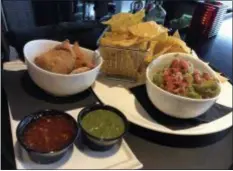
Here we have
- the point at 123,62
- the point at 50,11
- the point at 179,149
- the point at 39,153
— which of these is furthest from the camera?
the point at 50,11

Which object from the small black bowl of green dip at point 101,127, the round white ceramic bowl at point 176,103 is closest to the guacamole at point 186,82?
the round white ceramic bowl at point 176,103

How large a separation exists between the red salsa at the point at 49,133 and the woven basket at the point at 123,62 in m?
0.21

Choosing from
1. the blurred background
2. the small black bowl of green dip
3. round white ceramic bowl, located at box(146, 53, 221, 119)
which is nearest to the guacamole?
round white ceramic bowl, located at box(146, 53, 221, 119)

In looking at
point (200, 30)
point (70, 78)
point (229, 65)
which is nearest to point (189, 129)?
point (70, 78)

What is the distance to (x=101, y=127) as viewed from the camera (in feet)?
1.57

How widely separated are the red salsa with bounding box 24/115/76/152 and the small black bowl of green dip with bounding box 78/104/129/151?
0.09ft

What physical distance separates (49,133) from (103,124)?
10cm

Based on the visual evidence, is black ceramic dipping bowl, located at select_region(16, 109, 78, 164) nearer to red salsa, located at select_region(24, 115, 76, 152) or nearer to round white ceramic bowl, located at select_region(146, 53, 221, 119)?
red salsa, located at select_region(24, 115, 76, 152)

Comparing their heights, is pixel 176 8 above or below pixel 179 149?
above

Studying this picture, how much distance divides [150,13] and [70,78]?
0.58 meters

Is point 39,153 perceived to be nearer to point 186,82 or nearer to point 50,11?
point 186,82

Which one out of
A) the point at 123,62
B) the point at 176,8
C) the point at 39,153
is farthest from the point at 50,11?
the point at 39,153

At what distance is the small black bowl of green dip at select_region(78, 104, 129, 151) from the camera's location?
1.51 feet

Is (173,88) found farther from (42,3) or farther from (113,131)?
(42,3)
